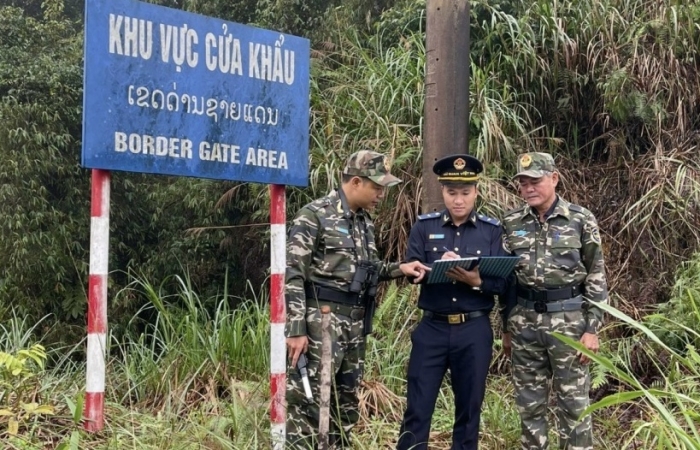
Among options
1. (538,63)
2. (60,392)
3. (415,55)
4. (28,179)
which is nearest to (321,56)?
(415,55)

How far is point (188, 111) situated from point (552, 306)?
2.00 meters

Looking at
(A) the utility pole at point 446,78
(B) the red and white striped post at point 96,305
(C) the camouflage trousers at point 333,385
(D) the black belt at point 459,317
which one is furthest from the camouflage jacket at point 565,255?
(B) the red and white striped post at point 96,305

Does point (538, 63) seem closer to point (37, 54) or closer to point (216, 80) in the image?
point (216, 80)

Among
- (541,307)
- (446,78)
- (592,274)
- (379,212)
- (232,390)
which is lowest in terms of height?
(232,390)

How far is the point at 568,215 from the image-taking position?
3.84 metres

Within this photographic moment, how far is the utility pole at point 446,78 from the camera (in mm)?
4121

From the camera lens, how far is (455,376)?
12.2ft

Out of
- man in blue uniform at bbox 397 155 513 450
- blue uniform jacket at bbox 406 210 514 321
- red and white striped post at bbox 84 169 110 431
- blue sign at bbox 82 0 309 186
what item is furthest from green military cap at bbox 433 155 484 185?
red and white striped post at bbox 84 169 110 431

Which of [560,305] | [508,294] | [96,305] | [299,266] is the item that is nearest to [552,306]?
[560,305]

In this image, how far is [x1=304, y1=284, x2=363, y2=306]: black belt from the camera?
360 cm

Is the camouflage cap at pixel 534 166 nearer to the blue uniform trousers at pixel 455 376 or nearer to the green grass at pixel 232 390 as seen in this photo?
the blue uniform trousers at pixel 455 376

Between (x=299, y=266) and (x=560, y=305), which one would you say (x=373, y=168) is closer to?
(x=299, y=266)

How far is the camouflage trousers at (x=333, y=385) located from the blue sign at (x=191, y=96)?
2.99 ft

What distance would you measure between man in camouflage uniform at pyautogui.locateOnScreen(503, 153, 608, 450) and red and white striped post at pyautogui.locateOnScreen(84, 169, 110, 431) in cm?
200
